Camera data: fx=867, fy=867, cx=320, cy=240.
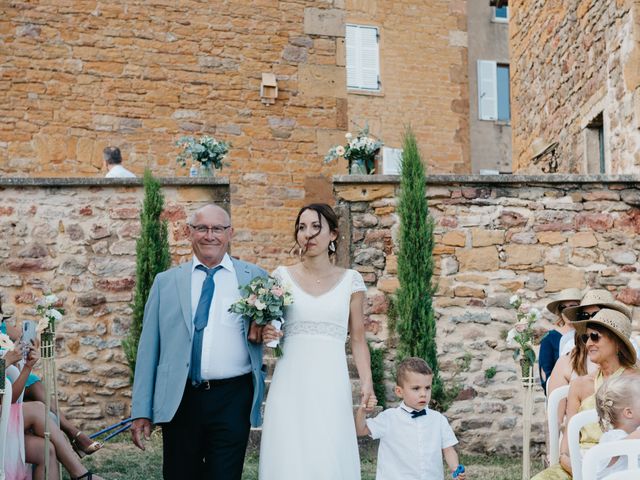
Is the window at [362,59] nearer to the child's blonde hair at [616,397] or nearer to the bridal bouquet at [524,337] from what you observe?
the bridal bouquet at [524,337]

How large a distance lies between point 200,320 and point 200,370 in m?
0.23

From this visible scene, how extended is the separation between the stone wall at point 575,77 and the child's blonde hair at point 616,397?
5.24m

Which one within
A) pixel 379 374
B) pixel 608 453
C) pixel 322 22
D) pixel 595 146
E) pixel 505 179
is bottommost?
pixel 379 374

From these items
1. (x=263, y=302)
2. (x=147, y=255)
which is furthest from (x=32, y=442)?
(x=147, y=255)

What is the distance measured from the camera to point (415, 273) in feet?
24.1

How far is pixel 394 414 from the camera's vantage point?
4.36 m

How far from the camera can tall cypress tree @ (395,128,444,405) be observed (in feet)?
23.8

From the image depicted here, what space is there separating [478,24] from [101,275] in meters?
13.4

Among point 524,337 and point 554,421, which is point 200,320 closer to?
point 554,421

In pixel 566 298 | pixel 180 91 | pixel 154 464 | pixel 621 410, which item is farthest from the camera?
pixel 180 91

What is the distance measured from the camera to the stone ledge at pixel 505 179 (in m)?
7.55

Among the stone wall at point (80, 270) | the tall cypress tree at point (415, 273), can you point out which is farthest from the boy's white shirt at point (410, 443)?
the stone wall at point (80, 270)

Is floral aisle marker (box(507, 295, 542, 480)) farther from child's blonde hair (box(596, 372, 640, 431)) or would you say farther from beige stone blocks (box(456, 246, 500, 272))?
beige stone blocks (box(456, 246, 500, 272))

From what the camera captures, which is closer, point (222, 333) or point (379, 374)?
point (222, 333)
